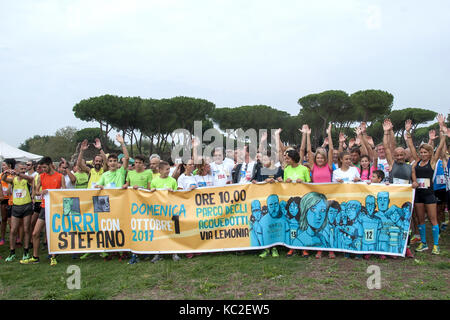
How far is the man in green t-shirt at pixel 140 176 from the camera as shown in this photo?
6.40m

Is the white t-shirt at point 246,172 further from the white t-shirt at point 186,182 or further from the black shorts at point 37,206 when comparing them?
the black shorts at point 37,206

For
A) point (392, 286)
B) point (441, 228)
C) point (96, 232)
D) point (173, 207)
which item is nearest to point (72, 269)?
point (96, 232)

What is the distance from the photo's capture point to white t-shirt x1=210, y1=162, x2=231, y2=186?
6.82 meters

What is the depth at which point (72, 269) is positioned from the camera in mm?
5484

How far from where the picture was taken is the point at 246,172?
668 centimetres

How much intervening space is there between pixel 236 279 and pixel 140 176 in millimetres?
2878

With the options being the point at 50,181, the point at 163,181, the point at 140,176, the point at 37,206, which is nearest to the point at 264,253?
the point at 163,181

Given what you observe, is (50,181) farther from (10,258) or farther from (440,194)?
(440,194)

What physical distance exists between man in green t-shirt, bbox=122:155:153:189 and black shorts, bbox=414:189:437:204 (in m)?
4.96

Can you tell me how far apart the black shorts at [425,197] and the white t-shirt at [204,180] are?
3.82 meters

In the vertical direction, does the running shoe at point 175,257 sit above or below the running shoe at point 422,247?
below

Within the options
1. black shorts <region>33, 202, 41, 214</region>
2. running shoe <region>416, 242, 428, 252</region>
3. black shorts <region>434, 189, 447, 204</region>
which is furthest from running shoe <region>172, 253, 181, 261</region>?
black shorts <region>434, 189, 447, 204</region>

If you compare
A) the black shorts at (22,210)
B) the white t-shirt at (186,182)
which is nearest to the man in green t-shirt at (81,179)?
the black shorts at (22,210)

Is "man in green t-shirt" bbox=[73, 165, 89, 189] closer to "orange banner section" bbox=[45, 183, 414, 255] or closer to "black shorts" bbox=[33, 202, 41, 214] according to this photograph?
"black shorts" bbox=[33, 202, 41, 214]
